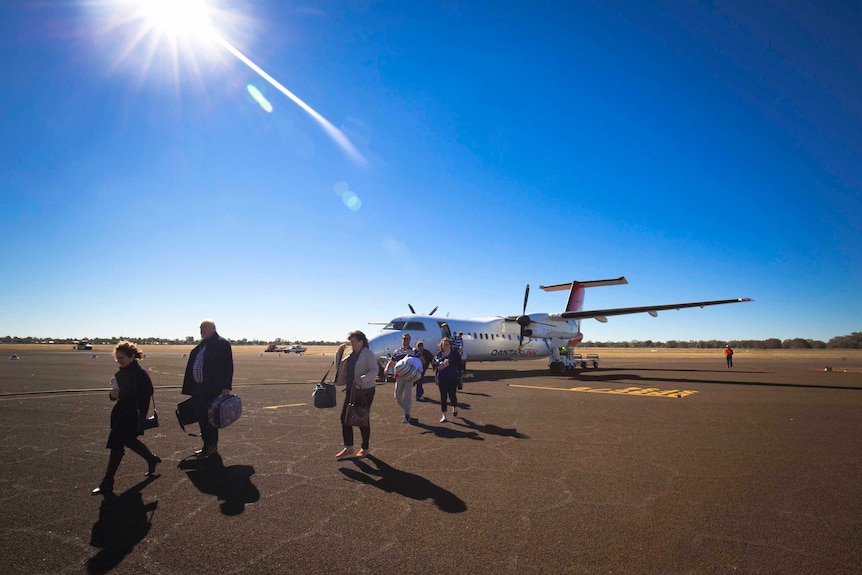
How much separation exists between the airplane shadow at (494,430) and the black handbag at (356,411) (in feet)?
9.56

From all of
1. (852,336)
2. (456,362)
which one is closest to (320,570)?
(456,362)

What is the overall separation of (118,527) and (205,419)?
2156 millimetres

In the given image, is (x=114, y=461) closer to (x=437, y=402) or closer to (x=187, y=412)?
(x=187, y=412)

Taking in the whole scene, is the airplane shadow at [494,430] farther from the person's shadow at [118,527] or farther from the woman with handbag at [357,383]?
the person's shadow at [118,527]

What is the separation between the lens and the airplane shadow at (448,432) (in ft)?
25.9

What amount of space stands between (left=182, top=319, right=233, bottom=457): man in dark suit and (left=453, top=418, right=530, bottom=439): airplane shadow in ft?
15.5

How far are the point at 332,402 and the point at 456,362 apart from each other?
3.70 m

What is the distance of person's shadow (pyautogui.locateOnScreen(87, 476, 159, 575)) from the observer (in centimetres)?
342

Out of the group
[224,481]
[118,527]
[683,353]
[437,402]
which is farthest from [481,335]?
[683,353]

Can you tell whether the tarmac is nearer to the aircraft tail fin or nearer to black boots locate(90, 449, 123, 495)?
black boots locate(90, 449, 123, 495)

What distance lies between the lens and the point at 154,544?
145 inches

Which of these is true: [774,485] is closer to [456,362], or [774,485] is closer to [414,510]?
[414,510]

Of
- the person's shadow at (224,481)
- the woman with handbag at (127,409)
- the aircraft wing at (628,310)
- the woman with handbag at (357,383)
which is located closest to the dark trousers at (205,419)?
the person's shadow at (224,481)

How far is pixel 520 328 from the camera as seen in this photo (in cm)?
2659
